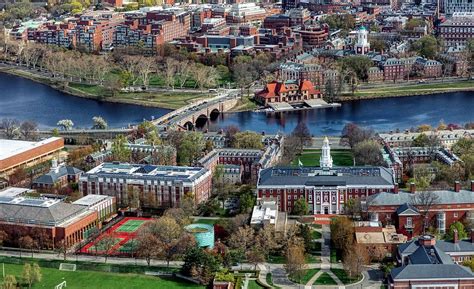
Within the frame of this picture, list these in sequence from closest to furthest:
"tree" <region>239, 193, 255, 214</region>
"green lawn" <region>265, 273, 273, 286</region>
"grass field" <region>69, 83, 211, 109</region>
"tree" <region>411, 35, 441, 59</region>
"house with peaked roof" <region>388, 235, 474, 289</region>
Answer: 1. "house with peaked roof" <region>388, 235, 474, 289</region>
2. "green lawn" <region>265, 273, 273, 286</region>
3. "tree" <region>239, 193, 255, 214</region>
4. "grass field" <region>69, 83, 211, 109</region>
5. "tree" <region>411, 35, 441, 59</region>

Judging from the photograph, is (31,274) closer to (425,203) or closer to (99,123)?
(425,203)

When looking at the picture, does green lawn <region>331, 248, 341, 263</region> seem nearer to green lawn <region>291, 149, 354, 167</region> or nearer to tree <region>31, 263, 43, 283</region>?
tree <region>31, 263, 43, 283</region>

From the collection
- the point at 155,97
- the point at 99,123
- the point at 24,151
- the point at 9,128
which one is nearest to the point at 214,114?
the point at 155,97

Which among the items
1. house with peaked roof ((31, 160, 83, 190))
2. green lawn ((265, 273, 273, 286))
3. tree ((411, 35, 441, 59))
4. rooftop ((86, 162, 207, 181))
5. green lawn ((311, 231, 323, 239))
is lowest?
green lawn ((265, 273, 273, 286))

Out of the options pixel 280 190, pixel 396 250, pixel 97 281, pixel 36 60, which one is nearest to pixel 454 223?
pixel 396 250

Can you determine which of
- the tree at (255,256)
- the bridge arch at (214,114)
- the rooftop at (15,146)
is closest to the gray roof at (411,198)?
the tree at (255,256)

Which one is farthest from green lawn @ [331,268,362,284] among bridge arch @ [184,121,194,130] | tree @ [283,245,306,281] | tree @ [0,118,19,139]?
bridge arch @ [184,121,194,130]

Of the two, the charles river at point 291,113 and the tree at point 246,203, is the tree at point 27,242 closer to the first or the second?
the tree at point 246,203
